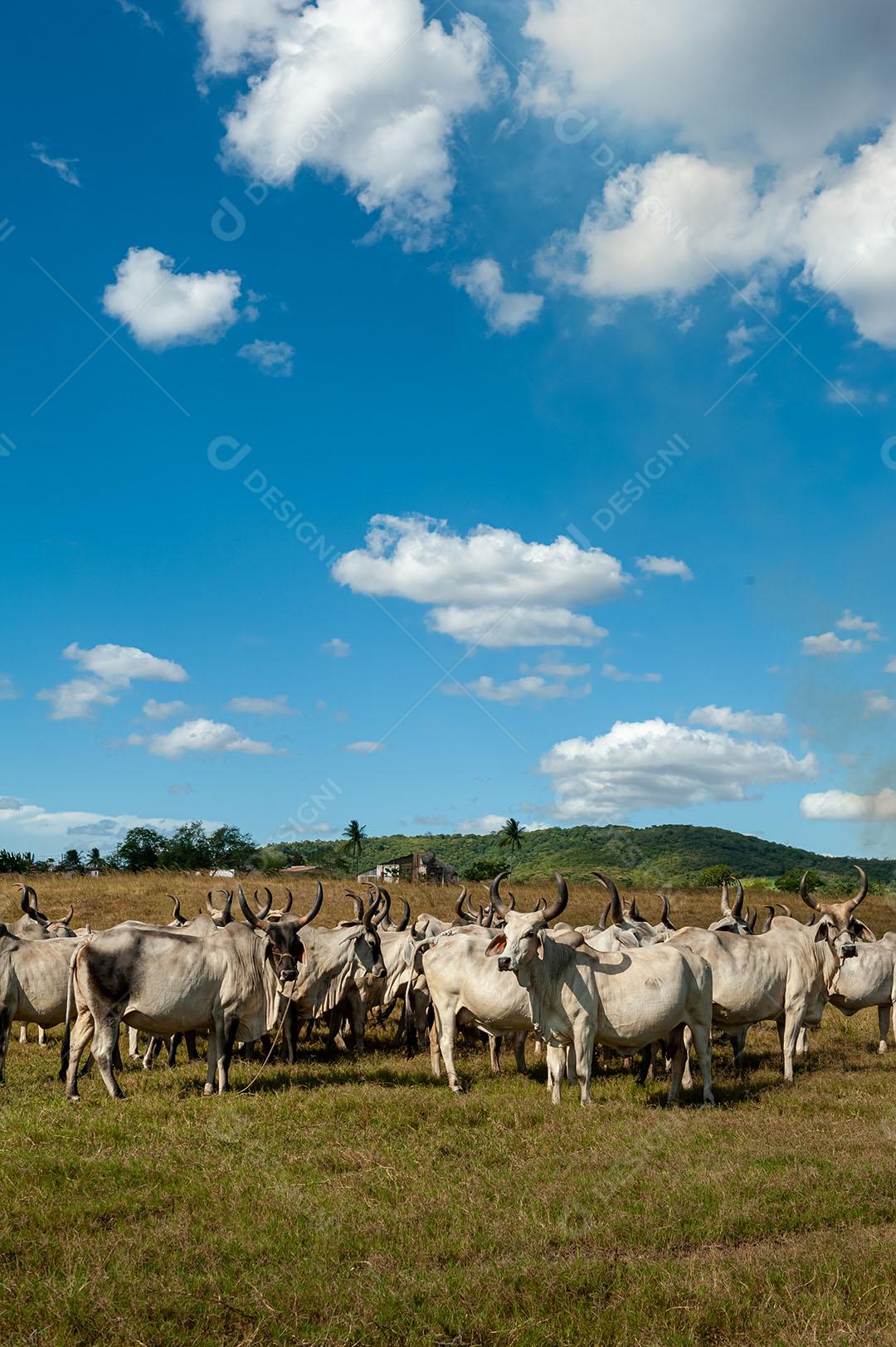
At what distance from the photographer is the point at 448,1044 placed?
13.2 meters

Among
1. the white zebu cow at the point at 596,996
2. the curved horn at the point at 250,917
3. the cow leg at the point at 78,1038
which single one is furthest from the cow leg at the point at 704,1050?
the cow leg at the point at 78,1038

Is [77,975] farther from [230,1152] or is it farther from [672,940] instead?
[672,940]

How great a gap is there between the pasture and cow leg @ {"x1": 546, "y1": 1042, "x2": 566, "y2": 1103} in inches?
8.3

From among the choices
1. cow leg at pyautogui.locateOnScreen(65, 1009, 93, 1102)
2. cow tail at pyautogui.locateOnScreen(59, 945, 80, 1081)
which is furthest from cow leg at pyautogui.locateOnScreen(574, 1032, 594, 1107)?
cow tail at pyautogui.locateOnScreen(59, 945, 80, 1081)

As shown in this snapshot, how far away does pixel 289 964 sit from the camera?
496 inches

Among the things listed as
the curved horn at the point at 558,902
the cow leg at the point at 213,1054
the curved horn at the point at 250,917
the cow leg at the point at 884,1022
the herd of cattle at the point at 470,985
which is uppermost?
the curved horn at the point at 558,902

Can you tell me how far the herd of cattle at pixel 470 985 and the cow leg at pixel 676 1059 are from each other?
0.9 inches

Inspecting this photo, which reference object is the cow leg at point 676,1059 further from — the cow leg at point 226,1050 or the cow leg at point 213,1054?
the cow leg at point 213,1054

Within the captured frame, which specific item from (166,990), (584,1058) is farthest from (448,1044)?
(166,990)

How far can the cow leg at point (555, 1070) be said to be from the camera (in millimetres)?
11945

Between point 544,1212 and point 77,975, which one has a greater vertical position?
point 77,975

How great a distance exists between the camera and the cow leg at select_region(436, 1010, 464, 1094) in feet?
41.8

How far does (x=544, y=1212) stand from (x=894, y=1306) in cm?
256

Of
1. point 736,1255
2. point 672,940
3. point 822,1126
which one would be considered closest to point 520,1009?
point 672,940
